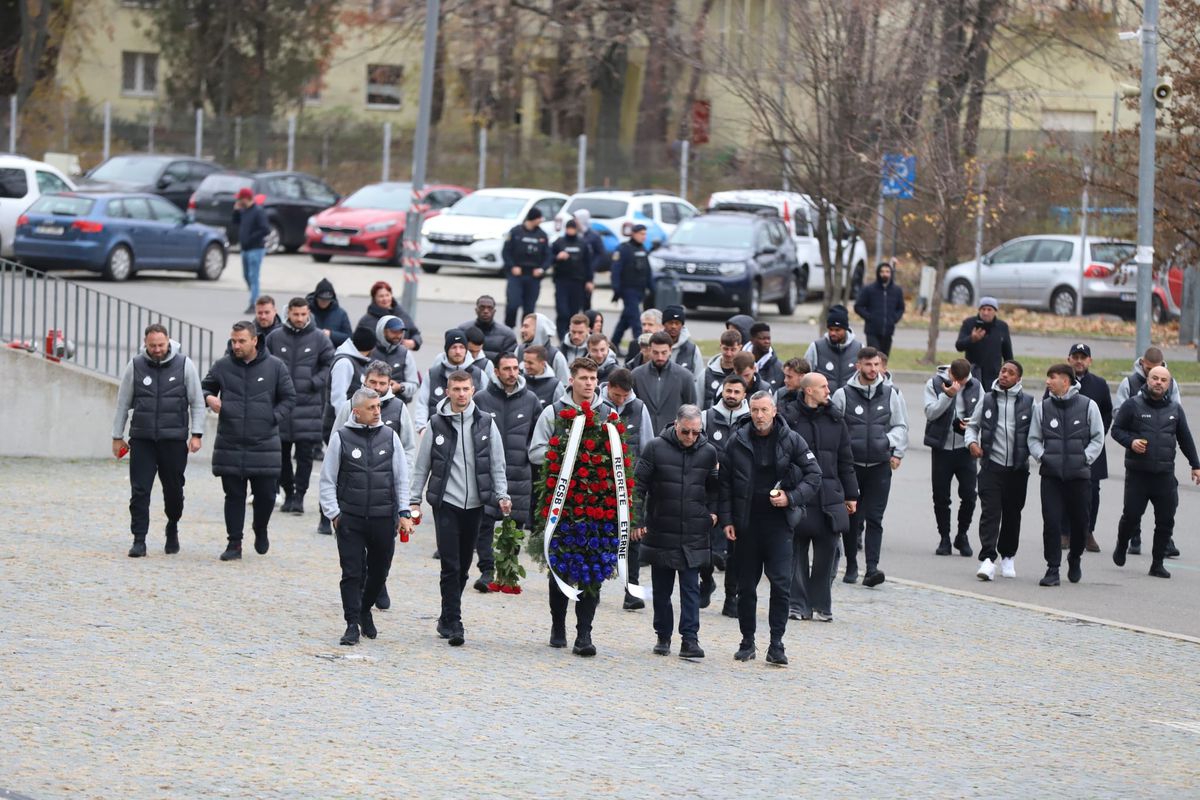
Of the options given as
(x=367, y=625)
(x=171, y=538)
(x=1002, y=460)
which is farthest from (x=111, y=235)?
(x=367, y=625)

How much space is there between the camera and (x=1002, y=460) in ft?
48.5

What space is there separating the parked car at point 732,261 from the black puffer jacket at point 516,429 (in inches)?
664

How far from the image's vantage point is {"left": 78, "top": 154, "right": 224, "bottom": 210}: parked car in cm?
3850

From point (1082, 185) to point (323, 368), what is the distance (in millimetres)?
15390

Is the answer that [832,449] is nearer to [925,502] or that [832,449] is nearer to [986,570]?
[986,570]

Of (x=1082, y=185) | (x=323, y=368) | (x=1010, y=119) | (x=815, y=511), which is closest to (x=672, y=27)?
(x=1010, y=119)

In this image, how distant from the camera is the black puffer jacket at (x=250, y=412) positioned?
45.6ft

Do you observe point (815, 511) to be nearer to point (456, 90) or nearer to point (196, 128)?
point (196, 128)

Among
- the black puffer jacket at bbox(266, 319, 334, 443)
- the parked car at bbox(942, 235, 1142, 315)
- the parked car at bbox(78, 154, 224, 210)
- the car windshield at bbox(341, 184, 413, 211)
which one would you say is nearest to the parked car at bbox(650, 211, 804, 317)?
the parked car at bbox(942, 235, 1142, 315)

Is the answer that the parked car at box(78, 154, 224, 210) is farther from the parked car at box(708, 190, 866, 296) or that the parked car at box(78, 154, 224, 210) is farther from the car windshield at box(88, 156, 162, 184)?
the parked car at box(708, 190, 866, 296)

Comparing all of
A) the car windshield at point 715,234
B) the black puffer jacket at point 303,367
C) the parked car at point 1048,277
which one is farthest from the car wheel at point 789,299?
the black puffer jacket at point 303,367

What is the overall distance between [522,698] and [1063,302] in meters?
26.5

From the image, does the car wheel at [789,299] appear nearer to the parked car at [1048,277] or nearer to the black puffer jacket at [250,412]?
the parked car at [1048,277]

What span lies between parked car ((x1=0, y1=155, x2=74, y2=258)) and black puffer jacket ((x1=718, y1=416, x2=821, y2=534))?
75.8ft
